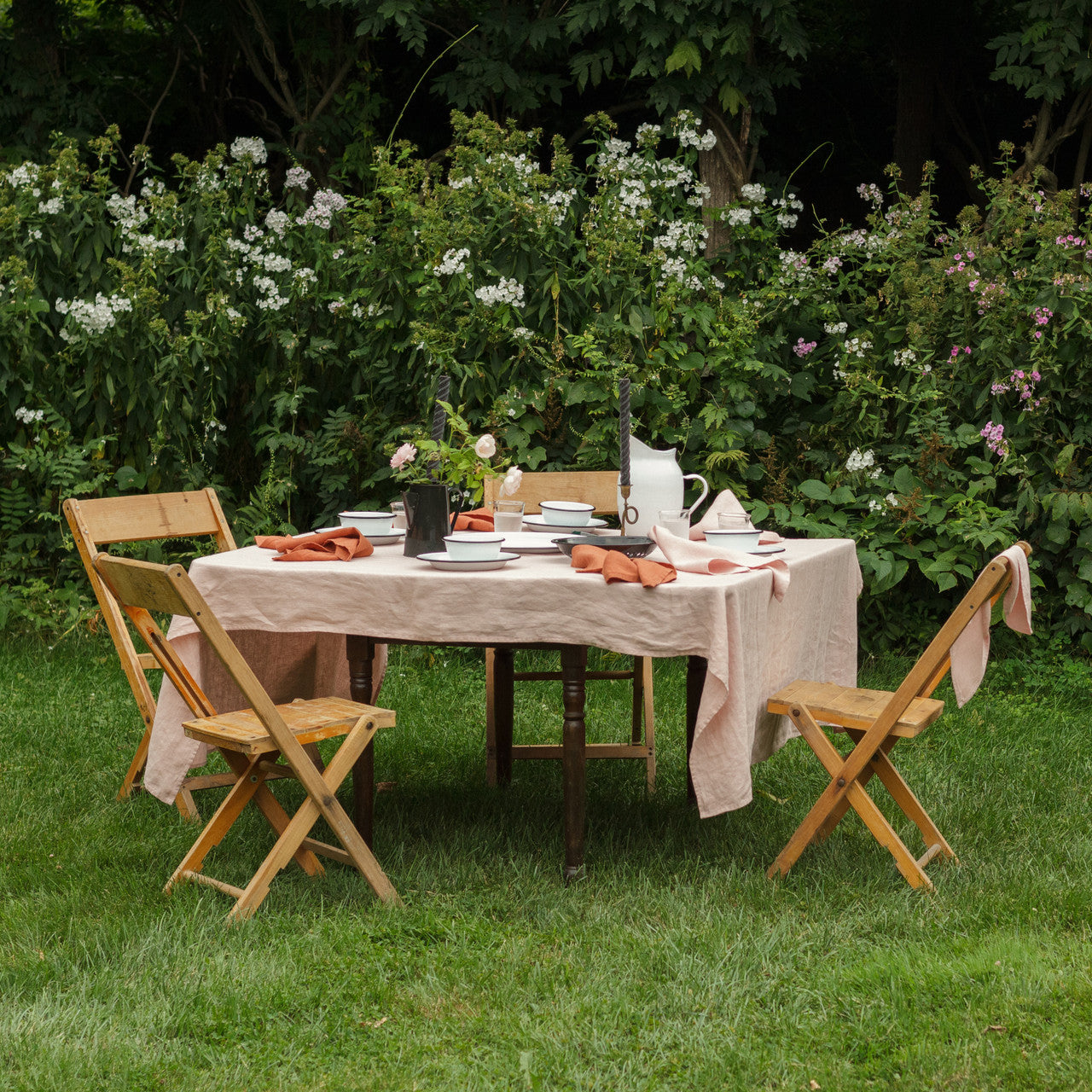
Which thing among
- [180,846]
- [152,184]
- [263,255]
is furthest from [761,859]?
[152,184]

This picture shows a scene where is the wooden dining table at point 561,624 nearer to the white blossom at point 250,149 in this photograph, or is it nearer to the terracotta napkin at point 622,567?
the terracotta napkin at point 622,567

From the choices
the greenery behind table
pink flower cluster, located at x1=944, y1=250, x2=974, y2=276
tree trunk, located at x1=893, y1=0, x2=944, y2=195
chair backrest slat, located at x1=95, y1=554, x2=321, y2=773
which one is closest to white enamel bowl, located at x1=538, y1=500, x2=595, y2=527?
chair backrest slat, located at x1=95, y1=554, x2=321, y2=773

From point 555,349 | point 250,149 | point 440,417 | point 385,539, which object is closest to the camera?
point 440,417

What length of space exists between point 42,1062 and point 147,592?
1083 mm

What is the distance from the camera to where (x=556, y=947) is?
323 cm

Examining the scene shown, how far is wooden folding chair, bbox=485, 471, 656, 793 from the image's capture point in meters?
4.48

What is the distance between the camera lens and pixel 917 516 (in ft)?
19.9

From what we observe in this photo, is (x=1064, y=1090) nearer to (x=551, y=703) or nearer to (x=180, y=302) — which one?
(x=551, y=703)

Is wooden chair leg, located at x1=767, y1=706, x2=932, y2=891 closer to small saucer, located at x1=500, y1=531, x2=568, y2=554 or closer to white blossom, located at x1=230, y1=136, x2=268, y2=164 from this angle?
small saucer, located at x1=500, y1=531, x2=568, y2=554

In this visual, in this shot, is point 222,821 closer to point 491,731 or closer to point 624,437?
point 491,731

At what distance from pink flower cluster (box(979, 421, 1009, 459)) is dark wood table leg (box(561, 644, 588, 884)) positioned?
322 centimetres

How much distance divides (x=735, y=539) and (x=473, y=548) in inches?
29.6

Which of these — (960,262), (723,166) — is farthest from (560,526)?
(723,166)

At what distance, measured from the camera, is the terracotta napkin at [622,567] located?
3223 millimetres
